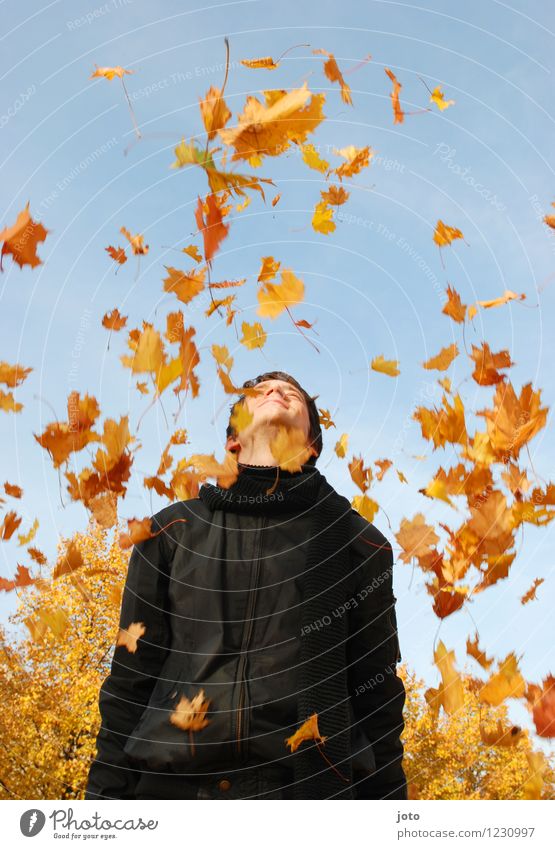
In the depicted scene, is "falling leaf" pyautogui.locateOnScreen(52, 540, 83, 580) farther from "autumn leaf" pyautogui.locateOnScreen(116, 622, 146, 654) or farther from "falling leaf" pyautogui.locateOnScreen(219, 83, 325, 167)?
"falling leaf" pyautogui.locateOnScreen(219, 83, 325, 167)

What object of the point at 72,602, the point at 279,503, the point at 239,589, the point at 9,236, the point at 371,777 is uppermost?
the point at 72,602

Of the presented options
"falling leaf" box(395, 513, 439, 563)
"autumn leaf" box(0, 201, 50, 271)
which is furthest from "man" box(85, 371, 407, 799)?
"autumn leaf" box(0, 201, 50, 271)

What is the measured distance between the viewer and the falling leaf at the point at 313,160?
362cm

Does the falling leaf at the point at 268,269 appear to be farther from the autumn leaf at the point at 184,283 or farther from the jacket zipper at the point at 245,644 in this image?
the jacket zipper at the point at 245,644

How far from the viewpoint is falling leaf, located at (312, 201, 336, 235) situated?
152 inches

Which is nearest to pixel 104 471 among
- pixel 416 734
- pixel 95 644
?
pixel 95 644

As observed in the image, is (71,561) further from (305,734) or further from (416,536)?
(416,536)

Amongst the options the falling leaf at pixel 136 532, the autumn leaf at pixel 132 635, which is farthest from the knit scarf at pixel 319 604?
the autumn leaf at pixel 132 635

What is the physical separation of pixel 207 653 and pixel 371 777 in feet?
2.82

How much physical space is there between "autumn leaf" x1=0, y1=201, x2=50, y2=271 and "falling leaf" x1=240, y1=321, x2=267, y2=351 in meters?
1.15

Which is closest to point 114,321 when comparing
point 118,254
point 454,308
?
point 118,254

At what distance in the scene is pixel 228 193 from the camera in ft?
11.1
